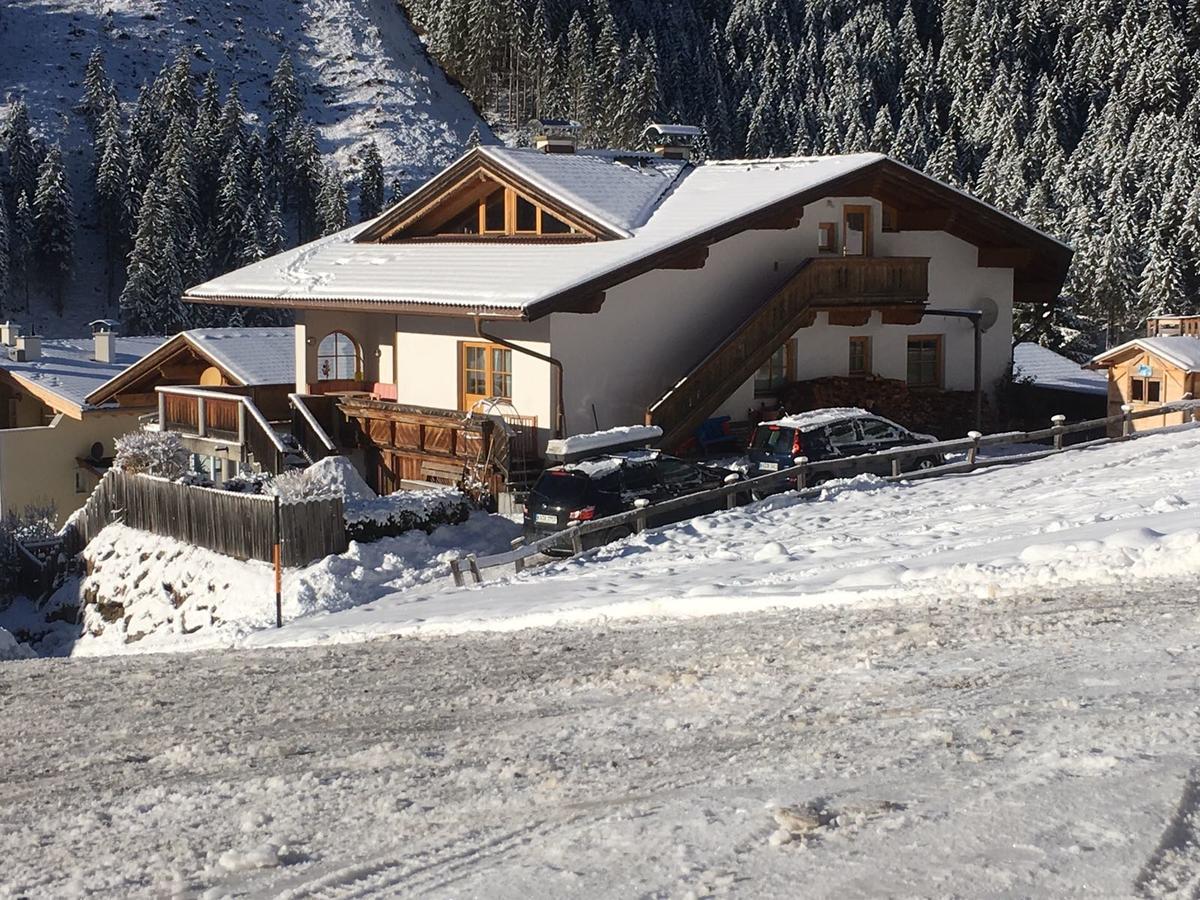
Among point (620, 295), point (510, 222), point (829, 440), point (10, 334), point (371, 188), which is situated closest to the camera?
point (829, 440)

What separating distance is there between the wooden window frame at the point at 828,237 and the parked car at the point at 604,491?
9.95 meters

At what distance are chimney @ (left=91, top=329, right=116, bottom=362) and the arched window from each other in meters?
11.2

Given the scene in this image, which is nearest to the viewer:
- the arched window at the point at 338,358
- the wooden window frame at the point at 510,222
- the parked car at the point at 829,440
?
the parked car at the point at 829,440

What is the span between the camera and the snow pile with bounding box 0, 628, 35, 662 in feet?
68.3

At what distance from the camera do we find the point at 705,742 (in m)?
7.77

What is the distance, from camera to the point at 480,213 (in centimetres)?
3148

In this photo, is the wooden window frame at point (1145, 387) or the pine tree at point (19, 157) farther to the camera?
the pine tree at point (19, 157)

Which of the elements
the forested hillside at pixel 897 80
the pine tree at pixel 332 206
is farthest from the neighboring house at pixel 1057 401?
the pine tree at pixel 332 206

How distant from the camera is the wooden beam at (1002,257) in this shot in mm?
32750

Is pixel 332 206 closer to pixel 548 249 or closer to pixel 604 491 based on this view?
pixel 548 249

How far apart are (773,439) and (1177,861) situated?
60.8 ft

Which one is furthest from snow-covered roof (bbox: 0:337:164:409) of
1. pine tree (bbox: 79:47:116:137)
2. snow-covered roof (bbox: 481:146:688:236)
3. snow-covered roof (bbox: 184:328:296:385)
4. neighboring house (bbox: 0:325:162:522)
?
pine tree (bbox: 79:47:116:137)

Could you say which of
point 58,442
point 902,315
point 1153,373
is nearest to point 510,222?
point 902,315

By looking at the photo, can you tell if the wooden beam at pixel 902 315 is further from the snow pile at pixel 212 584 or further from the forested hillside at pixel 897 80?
the forested hillside at pixel 897 80
